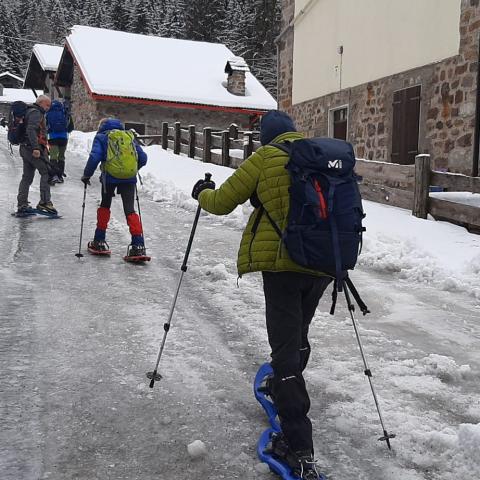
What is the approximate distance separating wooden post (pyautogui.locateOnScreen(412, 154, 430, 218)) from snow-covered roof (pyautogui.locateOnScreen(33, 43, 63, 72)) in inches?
1334

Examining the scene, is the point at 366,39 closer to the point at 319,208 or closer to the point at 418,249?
the point at 418,249

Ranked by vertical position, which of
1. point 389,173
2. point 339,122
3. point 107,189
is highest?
point 339,122

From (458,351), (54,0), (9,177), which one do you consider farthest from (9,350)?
(54,0)

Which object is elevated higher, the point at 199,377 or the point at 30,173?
the point at 30,173

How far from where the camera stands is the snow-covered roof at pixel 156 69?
28.6 metres

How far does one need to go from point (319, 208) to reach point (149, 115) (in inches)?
1086

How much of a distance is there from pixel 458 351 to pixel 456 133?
268 inches

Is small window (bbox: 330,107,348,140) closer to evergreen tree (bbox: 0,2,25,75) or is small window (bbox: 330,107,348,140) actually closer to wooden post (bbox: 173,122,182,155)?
wooden post (bbox: 173,122,182,155)

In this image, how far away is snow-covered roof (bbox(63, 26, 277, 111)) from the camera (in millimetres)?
28578

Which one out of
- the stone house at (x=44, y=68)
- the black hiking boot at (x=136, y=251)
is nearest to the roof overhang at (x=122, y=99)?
the stone house at (x=44, y=68)

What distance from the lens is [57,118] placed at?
518 inches

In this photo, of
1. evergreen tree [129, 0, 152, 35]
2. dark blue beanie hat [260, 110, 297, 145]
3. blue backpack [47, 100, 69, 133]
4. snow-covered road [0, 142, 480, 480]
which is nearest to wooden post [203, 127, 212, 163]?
blue backpack [47, 100, 69, 133]

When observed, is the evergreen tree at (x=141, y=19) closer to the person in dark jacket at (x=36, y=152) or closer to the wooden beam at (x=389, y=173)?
the person in dark jacket at (x=36, y=152)

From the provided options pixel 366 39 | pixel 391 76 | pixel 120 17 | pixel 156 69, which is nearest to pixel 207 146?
pixel 366 39
